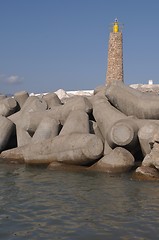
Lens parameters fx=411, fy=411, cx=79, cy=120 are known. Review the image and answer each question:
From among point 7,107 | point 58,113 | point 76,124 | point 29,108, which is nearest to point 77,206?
point 76,124

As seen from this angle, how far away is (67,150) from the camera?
29.5 feet

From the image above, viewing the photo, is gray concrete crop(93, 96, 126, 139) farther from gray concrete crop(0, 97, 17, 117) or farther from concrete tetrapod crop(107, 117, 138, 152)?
gray concrete crop(0, 97, 17, 117)

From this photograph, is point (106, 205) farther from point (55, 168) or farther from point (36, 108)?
point (36, 108)

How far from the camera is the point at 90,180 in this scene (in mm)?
7852

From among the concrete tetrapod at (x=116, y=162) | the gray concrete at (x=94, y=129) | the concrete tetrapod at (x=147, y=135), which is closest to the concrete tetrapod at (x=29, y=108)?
the gray concrete at (x=94, y=129)

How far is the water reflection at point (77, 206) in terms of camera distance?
16.3ft

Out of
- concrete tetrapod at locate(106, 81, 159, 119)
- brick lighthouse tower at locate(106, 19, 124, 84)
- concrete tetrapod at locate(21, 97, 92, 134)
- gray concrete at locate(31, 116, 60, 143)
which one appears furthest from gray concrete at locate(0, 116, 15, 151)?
brick lighthouse tower at locate(106, 19, 124, 84)

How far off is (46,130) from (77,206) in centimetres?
422

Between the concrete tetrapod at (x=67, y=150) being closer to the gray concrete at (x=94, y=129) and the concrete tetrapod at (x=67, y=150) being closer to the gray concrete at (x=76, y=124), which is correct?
the gray concrete at (x=76, y=124)

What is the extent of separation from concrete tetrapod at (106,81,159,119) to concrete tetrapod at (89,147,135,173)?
1391 mm

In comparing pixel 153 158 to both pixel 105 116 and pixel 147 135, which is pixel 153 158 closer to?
pixel 147 135

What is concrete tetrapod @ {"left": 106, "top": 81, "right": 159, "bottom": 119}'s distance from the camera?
951 centimetres

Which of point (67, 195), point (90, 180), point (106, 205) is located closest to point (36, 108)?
point (90, 180)

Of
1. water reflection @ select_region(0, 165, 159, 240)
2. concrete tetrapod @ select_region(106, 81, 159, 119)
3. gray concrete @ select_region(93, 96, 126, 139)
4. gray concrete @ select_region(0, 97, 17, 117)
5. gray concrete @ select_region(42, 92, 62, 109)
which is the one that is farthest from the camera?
gray concrete @ select_region(42, 92, 62, 109)
